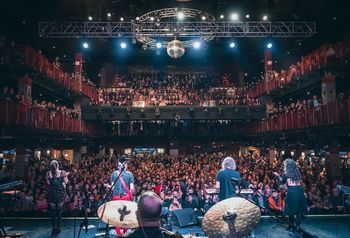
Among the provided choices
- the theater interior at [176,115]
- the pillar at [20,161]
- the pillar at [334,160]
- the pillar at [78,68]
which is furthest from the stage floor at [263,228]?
the pillar at [78,68]

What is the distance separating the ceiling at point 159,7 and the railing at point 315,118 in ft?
20.0

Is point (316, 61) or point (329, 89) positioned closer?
point (329, 89)

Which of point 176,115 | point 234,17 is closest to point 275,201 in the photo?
point 234,17

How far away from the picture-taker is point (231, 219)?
3783 millimetres

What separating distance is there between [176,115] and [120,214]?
20844 mm

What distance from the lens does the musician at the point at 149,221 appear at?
8.14 ft

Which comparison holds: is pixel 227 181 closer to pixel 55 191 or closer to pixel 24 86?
pixel 55 191

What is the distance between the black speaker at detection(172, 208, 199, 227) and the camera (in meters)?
8.50

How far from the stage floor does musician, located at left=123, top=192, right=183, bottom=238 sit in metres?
5.17

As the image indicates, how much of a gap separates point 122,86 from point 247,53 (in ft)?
42.3

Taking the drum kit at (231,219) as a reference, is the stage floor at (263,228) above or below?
below

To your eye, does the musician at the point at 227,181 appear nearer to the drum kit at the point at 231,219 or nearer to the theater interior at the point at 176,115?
the theater interior at the point at 176,115

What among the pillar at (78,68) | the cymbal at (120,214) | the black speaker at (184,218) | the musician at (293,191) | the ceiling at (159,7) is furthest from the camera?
the pillar at (78,68)

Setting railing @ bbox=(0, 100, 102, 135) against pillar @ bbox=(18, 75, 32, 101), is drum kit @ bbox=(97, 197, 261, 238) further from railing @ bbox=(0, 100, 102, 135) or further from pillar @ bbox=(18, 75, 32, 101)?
pillar @ bbox=(18, 75, 32, 101)
